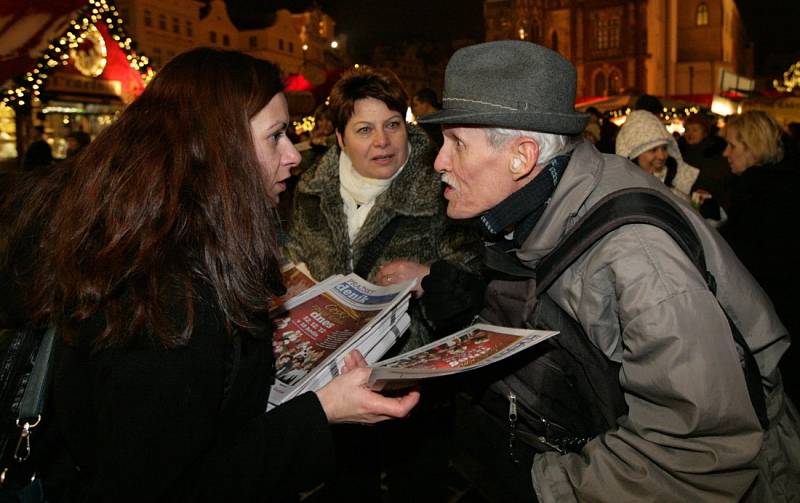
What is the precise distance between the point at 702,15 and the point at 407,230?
61.2 meters

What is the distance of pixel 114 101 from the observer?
413 inches

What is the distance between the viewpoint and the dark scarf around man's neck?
191 cm

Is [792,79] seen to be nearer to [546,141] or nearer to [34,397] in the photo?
[546,141]

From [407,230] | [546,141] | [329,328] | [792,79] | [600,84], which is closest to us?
[546,141]

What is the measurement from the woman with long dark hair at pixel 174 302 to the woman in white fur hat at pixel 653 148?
4636mm

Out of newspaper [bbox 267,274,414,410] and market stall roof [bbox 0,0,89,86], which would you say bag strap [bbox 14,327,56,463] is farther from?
market stall roof [bbox 0,0,89,86]

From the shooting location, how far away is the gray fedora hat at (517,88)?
73.2 inches

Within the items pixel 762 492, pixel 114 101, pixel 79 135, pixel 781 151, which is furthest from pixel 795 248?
pixel 114 101

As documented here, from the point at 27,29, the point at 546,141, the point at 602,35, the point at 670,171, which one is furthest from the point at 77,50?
the point at 602,35

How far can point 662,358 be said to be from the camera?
4.98ft

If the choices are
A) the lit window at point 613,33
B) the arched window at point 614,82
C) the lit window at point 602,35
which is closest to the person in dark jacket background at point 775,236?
the arched window at point 614,82

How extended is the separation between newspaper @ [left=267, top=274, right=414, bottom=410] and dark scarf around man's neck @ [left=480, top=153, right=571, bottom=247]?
46 cm

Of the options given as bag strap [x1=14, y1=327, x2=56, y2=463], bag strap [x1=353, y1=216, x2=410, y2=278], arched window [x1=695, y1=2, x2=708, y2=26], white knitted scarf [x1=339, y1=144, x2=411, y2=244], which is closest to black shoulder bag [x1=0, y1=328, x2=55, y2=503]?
bag strap [x1=14, y1=327, x2=56, y2=463]

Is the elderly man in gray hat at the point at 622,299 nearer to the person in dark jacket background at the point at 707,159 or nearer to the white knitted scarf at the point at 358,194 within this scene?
the white knitted scarf at the point at 358,194
